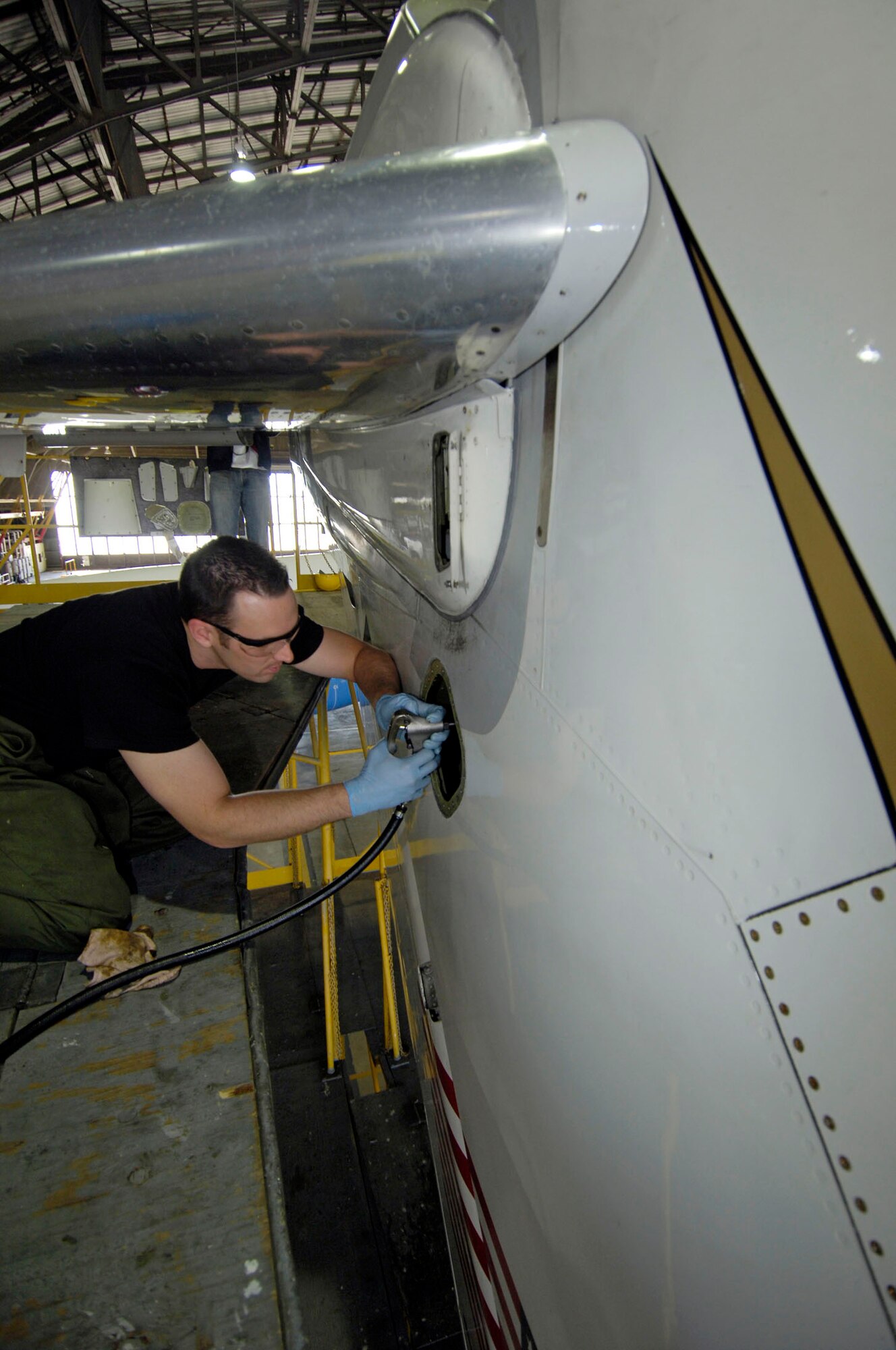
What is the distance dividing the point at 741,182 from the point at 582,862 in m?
0.76

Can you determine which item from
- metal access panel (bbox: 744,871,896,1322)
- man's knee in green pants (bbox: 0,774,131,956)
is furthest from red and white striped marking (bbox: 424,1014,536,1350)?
man's knee in green pants (bbox: 0,774,131,956)

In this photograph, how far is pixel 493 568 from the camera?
1.24m

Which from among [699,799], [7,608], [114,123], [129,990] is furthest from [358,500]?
[114,123]

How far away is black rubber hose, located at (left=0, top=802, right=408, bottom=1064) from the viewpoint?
1.81 m

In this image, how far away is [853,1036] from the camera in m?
0.56

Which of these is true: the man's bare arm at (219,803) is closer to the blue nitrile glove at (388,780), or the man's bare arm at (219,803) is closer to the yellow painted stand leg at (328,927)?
the blue nitrile glove at (388,780)

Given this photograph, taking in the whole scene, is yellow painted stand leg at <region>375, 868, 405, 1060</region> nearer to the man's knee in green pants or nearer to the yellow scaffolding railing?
the yellow scaffolding railing

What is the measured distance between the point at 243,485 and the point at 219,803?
5.57 meters

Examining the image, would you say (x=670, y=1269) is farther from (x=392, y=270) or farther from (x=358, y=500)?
(x=358, y=500)

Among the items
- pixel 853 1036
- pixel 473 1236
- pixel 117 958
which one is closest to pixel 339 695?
pixel 117 958

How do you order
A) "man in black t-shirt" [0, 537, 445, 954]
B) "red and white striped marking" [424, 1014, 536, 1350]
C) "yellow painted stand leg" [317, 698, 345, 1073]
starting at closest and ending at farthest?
"red and white striped marking" [424, 1014, 536, 1350], "man in black t-shirt" [0, 537, 445, 954], "yellow painted stand leg" [317, 698, 345, 1073]

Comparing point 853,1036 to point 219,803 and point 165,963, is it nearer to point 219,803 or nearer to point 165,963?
point 219,803

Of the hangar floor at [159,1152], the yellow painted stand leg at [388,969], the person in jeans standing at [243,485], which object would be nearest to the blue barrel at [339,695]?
Result: the person in jeans standing at [243,485]

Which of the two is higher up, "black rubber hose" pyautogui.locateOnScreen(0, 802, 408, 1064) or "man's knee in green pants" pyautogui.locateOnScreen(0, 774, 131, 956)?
"man's knee in green pants" pyautogui.locateOnScreen(0, 774, 131, 956)
